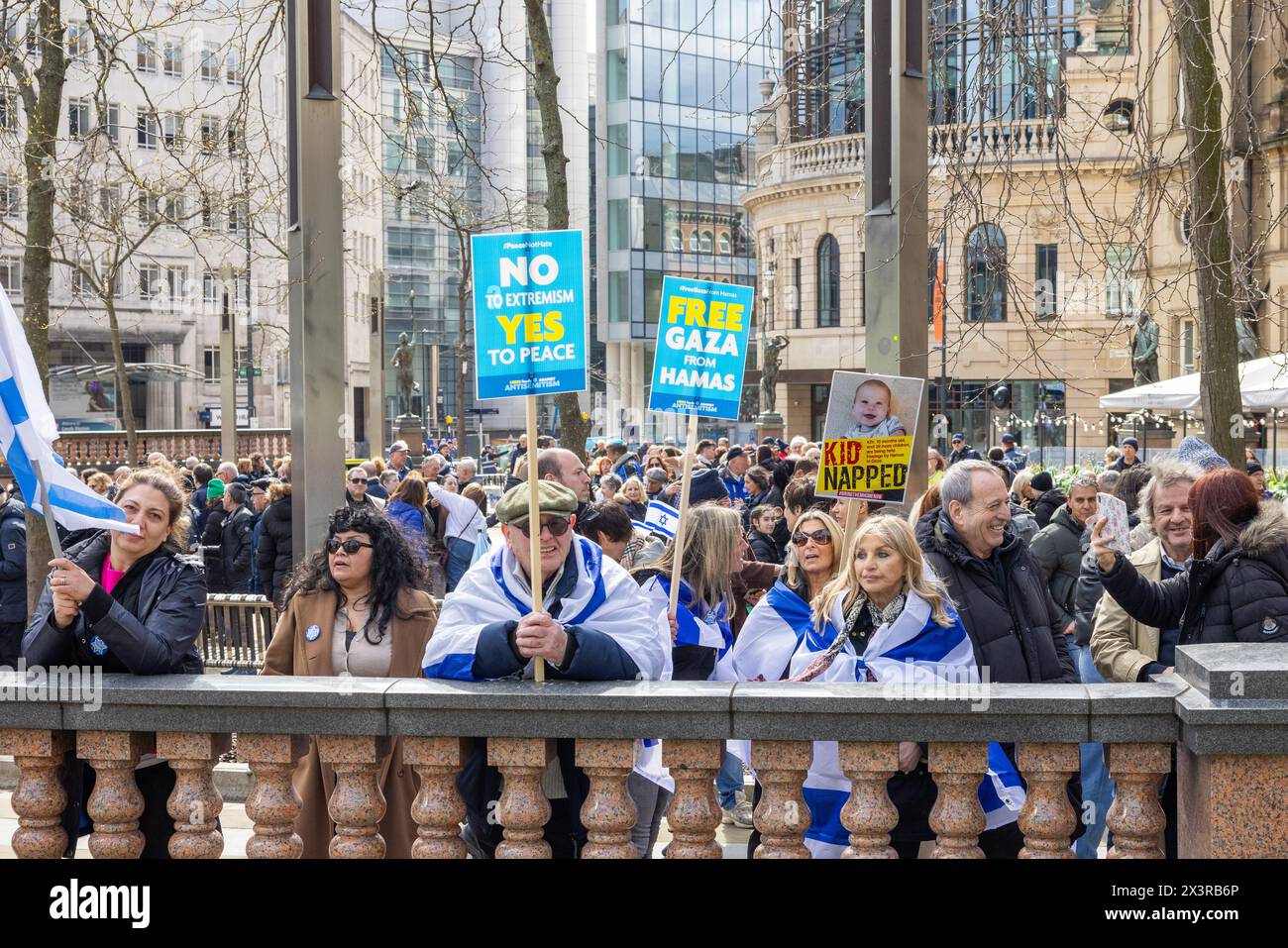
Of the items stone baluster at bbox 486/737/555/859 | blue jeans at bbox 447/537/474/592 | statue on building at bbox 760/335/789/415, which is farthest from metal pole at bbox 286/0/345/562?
statue on building at bbox 760/335/789/415

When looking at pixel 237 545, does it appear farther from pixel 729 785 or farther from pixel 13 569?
pixel 729 785

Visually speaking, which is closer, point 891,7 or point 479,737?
point 479,737

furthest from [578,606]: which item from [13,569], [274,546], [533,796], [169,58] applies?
[169,58]

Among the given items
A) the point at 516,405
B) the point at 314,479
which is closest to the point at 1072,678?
the point at 314,479

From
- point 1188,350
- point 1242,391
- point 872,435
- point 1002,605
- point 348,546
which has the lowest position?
point 1002,605

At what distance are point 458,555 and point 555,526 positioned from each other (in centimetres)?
833

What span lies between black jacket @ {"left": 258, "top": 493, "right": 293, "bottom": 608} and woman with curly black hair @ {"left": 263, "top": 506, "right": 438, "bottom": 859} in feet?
22.8

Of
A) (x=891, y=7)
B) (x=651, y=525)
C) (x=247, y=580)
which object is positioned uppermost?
(x=891, y=7)

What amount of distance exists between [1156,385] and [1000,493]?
14.0 meters

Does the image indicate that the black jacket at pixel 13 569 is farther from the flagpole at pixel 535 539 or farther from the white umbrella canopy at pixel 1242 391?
the white umbrella canopy at pixel 1242 391

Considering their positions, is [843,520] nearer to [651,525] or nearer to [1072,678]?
[651,525]

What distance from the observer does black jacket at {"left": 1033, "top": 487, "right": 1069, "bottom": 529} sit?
11422 millimetres

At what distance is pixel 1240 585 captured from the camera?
507 centimetres
